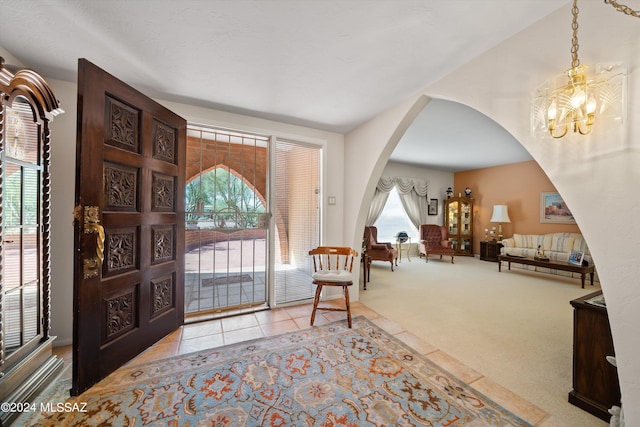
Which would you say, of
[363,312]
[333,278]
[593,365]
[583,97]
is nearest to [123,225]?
[333,278]

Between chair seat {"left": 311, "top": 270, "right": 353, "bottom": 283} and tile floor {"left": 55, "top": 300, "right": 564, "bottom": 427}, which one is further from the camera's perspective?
chair seat {"left": 311, "top": 270, "right": 353, "bottom": 283}

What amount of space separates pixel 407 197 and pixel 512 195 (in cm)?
264

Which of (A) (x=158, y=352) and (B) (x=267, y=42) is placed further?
(A) (x=158, y=352)

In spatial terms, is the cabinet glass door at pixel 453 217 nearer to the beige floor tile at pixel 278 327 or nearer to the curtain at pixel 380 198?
the curtain at pixel 380 198

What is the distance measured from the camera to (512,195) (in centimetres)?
611

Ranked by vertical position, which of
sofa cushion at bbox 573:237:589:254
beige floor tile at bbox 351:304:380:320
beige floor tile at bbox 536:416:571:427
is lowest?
beige floor tile at bbox 351:304:380:320

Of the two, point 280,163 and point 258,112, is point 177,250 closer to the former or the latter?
point 280,163

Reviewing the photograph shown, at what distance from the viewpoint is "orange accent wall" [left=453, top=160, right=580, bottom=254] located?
220 inches

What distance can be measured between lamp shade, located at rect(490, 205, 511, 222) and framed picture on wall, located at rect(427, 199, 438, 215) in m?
1.52

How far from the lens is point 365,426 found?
127cm

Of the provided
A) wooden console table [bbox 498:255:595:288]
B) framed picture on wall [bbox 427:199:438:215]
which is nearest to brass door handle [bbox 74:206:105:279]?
wooden console table [bbox 498:255:595:288]

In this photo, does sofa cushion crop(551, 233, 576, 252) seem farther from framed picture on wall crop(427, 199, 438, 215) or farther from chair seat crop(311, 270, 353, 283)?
chair seat crop(311, 270, 353, 283)

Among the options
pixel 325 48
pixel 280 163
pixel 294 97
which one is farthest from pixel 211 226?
pixel 325 48

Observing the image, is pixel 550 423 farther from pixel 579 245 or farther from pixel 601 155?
pixel 579 245
